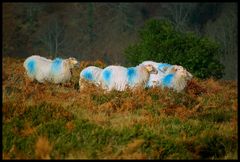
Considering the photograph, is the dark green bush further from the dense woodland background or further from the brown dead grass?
the dense woodland background

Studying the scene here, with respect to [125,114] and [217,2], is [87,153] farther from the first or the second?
[217,2]

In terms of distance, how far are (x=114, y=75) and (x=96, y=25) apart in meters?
59.5

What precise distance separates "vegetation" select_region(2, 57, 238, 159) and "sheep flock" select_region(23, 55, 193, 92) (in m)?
0.68

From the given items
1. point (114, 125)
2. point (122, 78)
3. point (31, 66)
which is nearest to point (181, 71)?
point (122, 78)

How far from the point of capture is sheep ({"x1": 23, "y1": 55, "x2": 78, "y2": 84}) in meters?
17.6

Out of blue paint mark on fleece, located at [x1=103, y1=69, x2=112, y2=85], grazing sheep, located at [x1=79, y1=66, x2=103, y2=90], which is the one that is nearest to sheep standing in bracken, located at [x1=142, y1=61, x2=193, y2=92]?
blue paint mark on fleece, located at [x1=103, y1=69, x2=112, y2=85]

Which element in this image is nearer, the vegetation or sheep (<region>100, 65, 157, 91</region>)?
the vegetation

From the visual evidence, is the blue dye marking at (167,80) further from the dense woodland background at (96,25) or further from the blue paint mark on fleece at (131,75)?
the dense woodland background at (96,25)

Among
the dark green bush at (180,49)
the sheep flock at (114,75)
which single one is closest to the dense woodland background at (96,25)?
the dark green bush at (180,49)

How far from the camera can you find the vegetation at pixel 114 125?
10.4m

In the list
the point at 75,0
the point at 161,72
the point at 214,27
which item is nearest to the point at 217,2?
the point at 214,27

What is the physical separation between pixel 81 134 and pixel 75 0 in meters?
69.0

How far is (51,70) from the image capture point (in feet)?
57.7

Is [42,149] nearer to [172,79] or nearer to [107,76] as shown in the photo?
[107,76]
